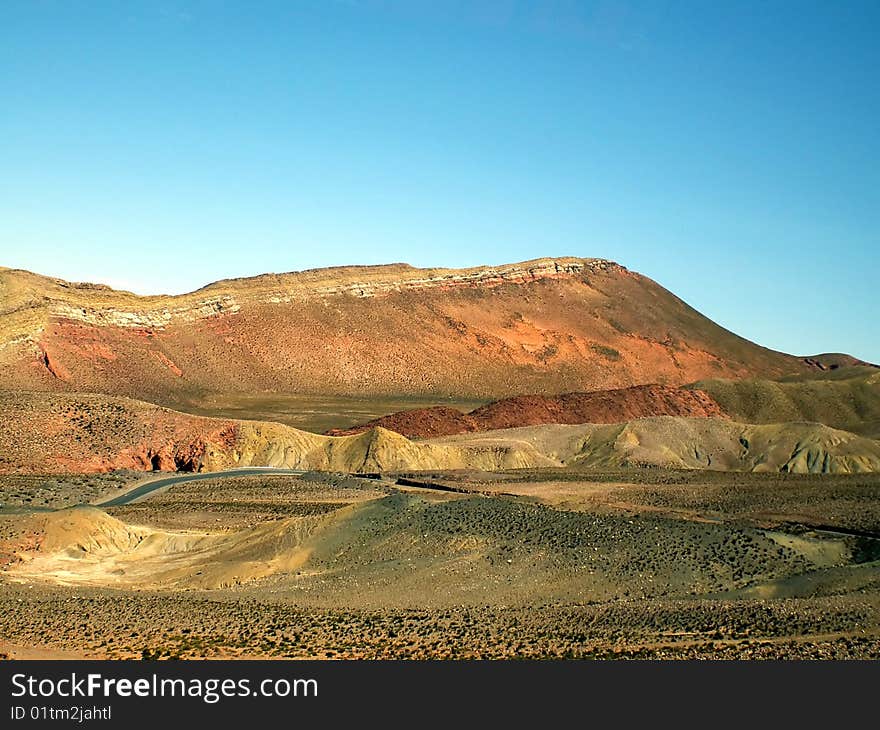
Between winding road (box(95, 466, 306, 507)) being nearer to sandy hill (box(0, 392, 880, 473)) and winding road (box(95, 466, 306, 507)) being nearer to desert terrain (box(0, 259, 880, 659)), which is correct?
desert terrain (box(0, 259, 880, 659))

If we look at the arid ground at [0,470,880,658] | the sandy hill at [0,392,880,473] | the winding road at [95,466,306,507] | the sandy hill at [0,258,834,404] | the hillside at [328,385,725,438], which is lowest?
the arid ground at [0,470,880,658]

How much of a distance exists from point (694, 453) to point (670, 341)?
7596 cm

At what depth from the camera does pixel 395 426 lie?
276 feet

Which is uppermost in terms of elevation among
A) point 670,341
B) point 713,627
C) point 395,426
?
point 670,341

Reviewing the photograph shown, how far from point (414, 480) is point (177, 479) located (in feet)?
43.2

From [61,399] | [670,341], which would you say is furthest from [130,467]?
[670,341]

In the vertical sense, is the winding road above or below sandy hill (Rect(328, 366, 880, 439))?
below

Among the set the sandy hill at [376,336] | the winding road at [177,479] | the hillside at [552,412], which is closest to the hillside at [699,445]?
the hillside at [552,412]

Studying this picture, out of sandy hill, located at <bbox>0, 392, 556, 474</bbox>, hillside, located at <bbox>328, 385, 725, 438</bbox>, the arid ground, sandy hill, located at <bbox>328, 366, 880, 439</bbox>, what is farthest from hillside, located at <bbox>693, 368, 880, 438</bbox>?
the arid ground

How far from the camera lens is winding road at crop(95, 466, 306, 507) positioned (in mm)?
52503

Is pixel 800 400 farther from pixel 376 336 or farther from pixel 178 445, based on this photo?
pixel 178 445

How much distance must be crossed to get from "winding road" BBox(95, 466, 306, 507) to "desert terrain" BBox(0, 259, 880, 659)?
530mm

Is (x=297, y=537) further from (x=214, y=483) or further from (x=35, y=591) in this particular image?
(x=214, y=483)

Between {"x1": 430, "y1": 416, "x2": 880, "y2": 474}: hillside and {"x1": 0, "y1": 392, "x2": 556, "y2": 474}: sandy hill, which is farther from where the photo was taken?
{"x1": 430, "y1": 416, "x2": 880, "y2": 474}: hillside
